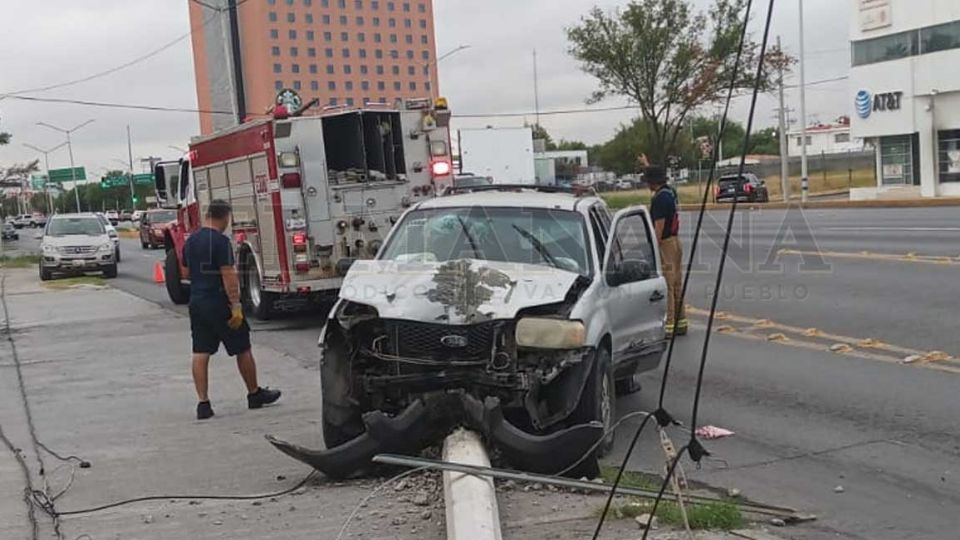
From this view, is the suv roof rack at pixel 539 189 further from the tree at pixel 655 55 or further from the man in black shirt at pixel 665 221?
the tree at pixel 655 55

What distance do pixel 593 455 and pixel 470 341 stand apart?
40.3 inches

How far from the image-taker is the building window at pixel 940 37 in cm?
4109

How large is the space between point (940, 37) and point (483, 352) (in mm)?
41010

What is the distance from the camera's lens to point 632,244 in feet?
30.1

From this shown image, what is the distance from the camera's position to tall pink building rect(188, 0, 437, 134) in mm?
46594

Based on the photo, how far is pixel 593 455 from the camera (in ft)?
20.9

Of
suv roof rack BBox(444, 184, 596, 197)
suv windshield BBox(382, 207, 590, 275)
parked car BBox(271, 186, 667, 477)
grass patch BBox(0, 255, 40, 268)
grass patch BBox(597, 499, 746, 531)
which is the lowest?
grass patch BBox(0, 255, 40, 268)

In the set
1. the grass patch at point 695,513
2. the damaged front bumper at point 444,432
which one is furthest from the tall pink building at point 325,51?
the grass patch at point 695,513

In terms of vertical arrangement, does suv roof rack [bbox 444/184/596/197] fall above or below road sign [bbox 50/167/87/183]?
below

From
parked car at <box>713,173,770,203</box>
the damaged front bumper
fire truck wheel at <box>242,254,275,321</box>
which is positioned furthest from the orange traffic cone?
parked car at <box>713,173,770,203</box>

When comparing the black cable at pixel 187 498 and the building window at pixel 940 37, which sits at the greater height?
the building window at pixel 940 37

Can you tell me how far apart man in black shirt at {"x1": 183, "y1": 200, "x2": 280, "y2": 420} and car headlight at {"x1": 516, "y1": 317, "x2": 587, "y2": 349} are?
3.11m

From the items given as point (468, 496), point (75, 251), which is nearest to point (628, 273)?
point (468, 496)

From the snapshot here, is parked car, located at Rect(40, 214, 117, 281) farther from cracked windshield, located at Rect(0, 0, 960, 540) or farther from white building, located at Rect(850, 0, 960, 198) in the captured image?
white building, located at Rect(850, 0, 960, 198)
